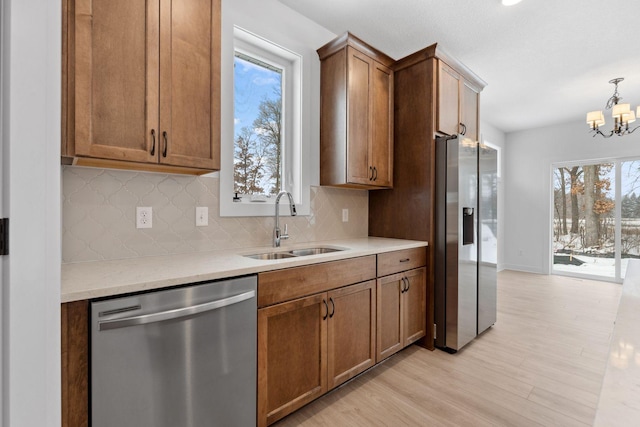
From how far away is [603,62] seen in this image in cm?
331

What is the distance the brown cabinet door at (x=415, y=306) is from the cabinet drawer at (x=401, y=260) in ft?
0.20

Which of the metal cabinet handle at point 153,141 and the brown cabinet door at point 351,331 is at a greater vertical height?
the metal cabinet handle at point 153,141

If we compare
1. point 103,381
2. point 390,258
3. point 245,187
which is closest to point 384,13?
point 245,187

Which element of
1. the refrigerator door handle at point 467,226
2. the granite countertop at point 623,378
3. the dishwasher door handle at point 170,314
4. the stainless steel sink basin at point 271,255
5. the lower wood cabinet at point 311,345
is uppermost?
the refrigerator door handle at point 467,226

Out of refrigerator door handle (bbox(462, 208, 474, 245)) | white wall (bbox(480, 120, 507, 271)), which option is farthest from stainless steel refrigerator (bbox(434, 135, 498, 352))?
white wall (bbox(480, 120, 507, 271))

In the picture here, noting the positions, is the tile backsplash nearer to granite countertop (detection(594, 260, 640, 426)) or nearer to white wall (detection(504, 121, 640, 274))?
granite countertop (detection(594, 260, 640, 426))

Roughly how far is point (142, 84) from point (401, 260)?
199 cm

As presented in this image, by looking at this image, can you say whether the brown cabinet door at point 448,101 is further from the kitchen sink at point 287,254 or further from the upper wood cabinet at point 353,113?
the kitchen sink at point 287,254

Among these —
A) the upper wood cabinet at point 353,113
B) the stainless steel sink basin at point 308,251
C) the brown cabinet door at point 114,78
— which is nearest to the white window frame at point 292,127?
the upper wood cabinet at point 353,113

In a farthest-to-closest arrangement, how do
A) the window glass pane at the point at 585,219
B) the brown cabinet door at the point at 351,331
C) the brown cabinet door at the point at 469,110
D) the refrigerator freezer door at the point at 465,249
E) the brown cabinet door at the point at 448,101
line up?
1. the window glass pane at the point at 585,219
2. the brown cabinet door at the point at 469,110
3. the brown cabinet door at the point at 448,101
4. the refrigerator freezer door at the point at 465,249
5. the brown cabinet door at the point at 351,331

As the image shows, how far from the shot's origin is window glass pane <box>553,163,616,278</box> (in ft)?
16.8

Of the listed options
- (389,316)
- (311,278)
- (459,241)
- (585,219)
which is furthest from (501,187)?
(311,278)

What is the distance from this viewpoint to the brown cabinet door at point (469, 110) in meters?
3.01

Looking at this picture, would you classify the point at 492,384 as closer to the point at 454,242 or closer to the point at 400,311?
the point at 400,311
